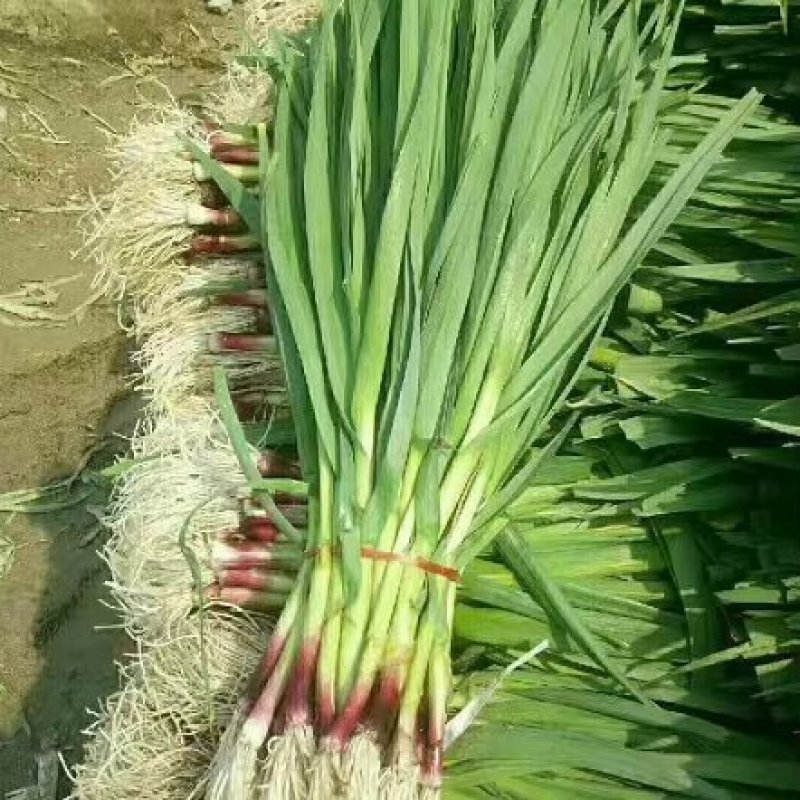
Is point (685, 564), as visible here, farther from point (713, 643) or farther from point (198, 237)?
point (198, 237)

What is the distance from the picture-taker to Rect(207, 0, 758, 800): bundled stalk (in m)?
1.36

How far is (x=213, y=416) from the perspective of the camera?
1.74 meters

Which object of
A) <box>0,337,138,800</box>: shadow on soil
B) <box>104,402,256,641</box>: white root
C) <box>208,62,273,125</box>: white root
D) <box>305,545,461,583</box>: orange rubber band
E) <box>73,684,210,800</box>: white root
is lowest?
<box>0,337,138,800</box>: shadow on soil

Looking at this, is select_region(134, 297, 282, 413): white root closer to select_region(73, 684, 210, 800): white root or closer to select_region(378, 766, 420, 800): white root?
select_region(73, 684, 210, 800): white root

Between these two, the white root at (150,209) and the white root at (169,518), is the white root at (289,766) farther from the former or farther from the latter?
the white root at (150,209)

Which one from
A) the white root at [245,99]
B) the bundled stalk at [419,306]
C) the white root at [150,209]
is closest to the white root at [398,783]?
the bundled stalk at [419,306]

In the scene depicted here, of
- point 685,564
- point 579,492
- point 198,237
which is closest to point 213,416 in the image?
point 198,237

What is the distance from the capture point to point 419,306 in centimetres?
143

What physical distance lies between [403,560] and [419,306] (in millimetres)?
305

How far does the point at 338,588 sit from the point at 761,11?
3.38 ft

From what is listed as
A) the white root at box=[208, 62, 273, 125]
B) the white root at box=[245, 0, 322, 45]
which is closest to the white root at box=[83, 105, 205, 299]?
the white root at box=[208, 62, 273, 125]

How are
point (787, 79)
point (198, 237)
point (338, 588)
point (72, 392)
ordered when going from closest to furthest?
point (338, 588)
point (787, 79)
point (198, 237)
point (72, 392)

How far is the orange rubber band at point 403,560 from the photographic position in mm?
1393

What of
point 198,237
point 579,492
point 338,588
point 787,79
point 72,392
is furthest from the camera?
point 72,392
